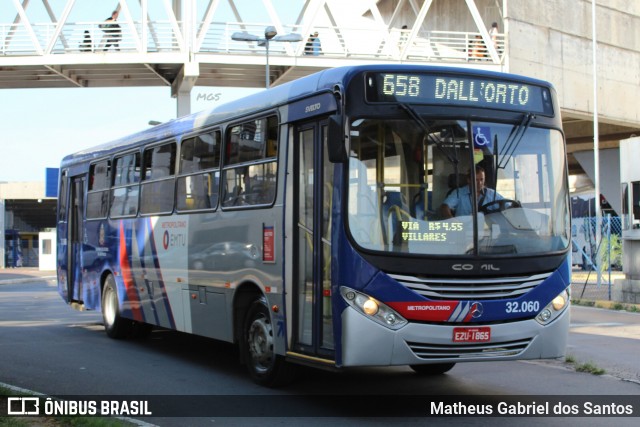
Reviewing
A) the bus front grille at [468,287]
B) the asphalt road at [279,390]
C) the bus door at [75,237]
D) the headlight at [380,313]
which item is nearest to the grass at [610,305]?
the asphalt road at [279,390]

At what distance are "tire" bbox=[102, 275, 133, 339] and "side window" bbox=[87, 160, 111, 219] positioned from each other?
123 centimetres

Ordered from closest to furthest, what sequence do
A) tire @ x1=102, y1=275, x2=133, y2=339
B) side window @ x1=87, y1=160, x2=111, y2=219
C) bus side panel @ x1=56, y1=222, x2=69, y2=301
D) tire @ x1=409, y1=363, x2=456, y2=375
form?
Result: tire @ x1=409, y1=363, x2=456, y2=375
tire @ x1=102, y1=275, x2=133, y2=339
side window @ x1=87, y1=160, x2=111, y2=219
bus side panel @ x1=56, y1=222, x2=69, y2=301

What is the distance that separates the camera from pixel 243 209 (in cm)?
1012

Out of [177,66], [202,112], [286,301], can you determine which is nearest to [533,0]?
[177,66]

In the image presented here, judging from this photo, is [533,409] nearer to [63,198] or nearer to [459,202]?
[459,202]

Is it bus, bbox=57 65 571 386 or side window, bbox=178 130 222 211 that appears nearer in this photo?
bus, bbox=57 65 571 386

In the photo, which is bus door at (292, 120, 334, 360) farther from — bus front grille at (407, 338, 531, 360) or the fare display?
bus front grille at (407, 338, 531, 360)

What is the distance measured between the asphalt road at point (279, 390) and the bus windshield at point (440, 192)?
1.65 m

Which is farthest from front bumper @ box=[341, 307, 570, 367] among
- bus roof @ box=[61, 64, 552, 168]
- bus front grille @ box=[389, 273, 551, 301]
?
bus roof @ box=[61, 64, 552, 168]

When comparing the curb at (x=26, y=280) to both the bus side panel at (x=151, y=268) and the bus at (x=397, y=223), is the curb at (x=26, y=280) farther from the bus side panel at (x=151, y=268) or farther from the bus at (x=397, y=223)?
the bus at (x=397, y=223)

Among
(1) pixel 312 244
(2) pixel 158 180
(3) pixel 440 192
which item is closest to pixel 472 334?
(3) pixel 440 192

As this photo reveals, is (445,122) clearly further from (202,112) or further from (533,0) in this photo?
(533,0)

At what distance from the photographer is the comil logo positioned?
7700 mm

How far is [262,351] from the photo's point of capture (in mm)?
9758
